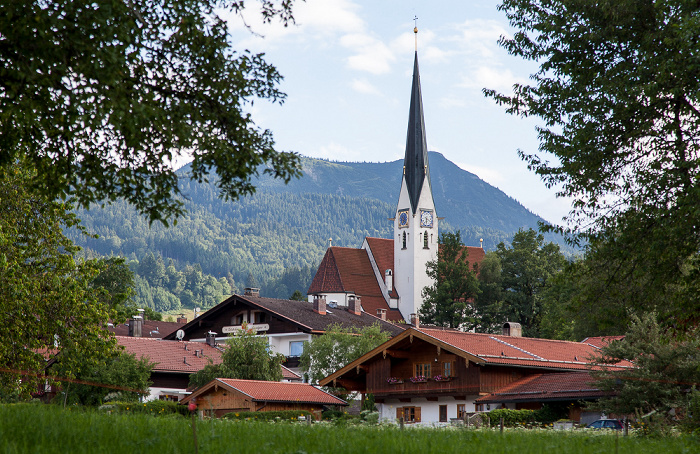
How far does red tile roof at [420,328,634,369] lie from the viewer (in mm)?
35531

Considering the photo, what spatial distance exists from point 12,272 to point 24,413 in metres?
10.1

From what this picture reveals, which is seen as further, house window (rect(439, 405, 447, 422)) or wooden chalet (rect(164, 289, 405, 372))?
wooden chalet (rect(164, 289, 405, 372))

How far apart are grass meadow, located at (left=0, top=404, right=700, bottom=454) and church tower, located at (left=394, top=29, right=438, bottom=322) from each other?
81.4m

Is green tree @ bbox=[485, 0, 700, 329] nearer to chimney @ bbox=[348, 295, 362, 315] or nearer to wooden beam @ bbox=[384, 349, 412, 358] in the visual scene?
wooden beam @ bbox=[384, 349, 412, 358]

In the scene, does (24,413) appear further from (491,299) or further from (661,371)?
(491,299)

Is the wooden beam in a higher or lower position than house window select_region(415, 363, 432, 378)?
higher

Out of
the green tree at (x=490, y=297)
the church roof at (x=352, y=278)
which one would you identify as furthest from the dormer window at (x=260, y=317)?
the church roof at (x=352, y=278)

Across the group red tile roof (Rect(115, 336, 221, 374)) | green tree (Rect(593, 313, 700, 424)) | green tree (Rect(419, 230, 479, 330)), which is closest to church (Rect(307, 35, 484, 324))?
green tree (Rect(419, 230, 479, 330))

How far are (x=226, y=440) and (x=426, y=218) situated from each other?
8622 cm

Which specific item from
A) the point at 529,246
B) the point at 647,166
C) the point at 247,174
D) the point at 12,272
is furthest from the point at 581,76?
the point at 529,246

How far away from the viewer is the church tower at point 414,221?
91.8 metres

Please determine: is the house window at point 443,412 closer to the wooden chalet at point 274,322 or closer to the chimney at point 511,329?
the chimney at point 511,329

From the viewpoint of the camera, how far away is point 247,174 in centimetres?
1003

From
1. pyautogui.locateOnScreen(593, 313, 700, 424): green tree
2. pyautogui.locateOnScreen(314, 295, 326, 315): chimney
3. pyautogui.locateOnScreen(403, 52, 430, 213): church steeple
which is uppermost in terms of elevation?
pyautogui.locateOnScreen(403, 52, 430, 213): church steeple
